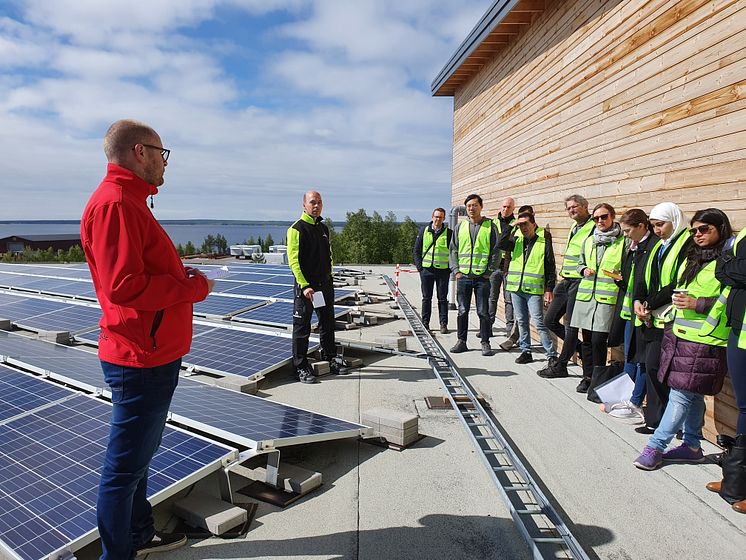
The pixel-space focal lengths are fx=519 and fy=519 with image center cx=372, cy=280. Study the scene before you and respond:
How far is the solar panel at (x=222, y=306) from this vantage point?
26.6ft

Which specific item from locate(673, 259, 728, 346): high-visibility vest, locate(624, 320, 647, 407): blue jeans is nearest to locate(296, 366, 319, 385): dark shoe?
locate(624, 320, 647, 407): blue jeans

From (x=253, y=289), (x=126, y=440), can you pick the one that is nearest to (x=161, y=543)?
(x=126, y=440)

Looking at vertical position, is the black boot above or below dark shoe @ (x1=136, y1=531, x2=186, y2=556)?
above

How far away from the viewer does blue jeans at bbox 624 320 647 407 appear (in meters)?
4.89

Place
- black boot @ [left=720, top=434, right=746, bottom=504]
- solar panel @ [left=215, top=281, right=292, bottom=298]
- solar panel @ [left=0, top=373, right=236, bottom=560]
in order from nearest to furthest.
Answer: solar panel @ [left=0, top=373, right=236, bottom=560]
black boot @ [left=720, top=434, right=746, bottom=504]
solar panel @ [left=215, top=281, right=292, bottom=298]

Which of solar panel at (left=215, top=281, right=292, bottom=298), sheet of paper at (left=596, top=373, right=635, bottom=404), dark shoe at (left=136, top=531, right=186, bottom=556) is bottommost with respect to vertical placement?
dark shoe at (left=136, top=531, right=186, bottom=556)

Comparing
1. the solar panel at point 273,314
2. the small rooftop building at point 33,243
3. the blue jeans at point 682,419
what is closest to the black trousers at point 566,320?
the blue jeans at point 682,419

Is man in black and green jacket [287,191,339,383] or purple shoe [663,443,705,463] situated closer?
purple shoe [663,443,705,463]

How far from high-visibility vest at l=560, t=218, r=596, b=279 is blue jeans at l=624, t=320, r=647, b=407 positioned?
92cm

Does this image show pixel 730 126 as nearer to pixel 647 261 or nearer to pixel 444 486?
pixel 647 261

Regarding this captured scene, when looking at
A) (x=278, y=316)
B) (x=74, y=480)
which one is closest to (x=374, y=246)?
(x=278, y=316)

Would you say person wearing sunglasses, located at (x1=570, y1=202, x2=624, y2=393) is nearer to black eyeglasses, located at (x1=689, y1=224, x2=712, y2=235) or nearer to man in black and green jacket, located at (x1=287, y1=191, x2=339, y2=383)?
black eyeglasses, located at (x1=689, y1=224, x2=712, y2=235)

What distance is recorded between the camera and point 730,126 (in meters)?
4.26

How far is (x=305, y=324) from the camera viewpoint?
5.91 metres
